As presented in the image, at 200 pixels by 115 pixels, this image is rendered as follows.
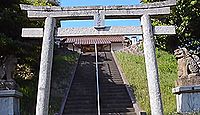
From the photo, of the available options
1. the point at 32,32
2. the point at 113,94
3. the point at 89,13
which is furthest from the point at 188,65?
the point at 32,32

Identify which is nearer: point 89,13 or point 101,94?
point 89,13

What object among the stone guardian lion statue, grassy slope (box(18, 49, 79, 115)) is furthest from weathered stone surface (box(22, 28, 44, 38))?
the stone guardian lion statue

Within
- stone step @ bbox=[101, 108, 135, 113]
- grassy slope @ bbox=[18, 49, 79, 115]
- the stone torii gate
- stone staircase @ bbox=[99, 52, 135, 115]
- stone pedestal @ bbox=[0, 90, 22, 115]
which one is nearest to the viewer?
the stone torii gate

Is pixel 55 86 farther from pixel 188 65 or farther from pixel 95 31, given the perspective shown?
pixel 188 65

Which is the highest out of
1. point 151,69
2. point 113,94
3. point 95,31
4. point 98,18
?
point 98,18

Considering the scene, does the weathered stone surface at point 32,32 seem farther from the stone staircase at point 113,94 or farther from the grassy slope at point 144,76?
the grassy slope at point 144,76

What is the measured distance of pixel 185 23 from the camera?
1739 cm

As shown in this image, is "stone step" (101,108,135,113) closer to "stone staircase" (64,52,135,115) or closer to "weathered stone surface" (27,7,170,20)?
Answer: "stone staircase" (64,52,135,115)

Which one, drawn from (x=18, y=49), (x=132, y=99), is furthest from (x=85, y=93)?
(x=18, y=49)

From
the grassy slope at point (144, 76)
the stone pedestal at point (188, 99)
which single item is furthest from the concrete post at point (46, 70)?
the grassy slope at point (144, 76)

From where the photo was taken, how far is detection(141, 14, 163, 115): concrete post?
30.6ft

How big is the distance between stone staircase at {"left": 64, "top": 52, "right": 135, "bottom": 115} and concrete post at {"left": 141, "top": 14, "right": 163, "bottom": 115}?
3008 millimetres

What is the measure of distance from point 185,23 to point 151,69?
8554 mm

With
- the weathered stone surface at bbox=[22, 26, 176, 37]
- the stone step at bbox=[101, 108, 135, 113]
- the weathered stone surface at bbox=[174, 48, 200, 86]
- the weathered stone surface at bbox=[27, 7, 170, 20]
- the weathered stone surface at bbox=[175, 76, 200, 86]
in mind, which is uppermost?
the weathered stone surface at bbox=[27, 7, 170, 20]
